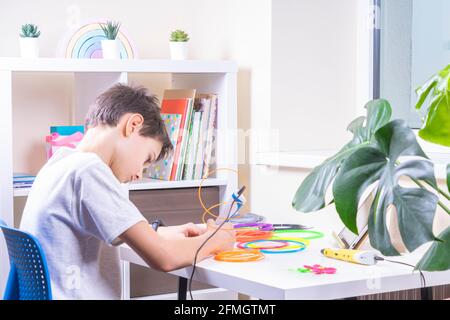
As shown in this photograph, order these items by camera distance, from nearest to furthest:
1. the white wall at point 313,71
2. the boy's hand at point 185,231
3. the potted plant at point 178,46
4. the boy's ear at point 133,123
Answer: the boy's ear at point 133,123, the boy's hand at point 185,231, the white wall at point 313,71, the potted plant at point 178,46

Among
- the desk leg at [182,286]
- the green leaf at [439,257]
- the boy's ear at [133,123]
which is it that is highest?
the boy's ear at [133,123]

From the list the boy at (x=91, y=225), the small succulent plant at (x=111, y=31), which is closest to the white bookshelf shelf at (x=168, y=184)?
the small succulent plant at (x=111, y=31)

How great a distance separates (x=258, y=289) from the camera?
1.55m

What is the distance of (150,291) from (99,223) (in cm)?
114

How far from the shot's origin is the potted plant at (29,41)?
257 centimetres

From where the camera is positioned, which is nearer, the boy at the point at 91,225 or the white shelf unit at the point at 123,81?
the boy at the point at 91,225

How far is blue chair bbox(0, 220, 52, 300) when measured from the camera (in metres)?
1.50

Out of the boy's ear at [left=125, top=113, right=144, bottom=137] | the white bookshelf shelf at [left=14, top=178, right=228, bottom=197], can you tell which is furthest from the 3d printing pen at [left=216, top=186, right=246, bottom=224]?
the white bookshelf shelf at [left=14, top=178, right=228, bottom=197]

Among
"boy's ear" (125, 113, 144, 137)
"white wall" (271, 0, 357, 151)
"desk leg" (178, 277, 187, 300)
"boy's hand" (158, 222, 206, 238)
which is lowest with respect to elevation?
"desk leg" (178, 277, 187, 300)

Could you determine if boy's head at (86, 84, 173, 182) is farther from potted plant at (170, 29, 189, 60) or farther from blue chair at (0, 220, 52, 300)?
potted plant at (170, 29, 189, 60)

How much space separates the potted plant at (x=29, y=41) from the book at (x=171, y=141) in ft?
1.63

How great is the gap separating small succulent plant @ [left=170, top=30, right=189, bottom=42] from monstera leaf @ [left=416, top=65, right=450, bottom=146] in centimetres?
160

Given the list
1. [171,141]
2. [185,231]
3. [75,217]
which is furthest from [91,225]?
[171,141]

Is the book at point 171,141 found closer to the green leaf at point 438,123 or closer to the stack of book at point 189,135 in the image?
the stack of book at point 189,135
